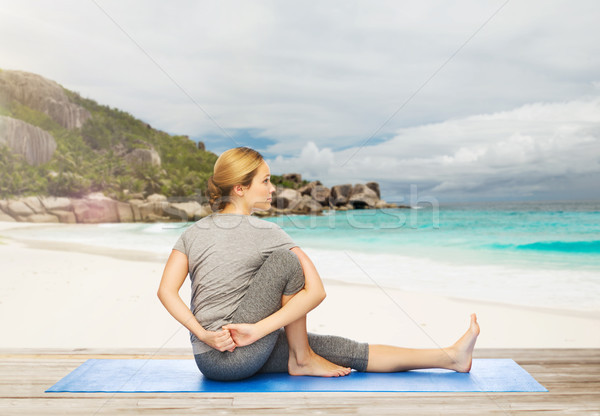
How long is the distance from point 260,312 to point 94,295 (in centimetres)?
540

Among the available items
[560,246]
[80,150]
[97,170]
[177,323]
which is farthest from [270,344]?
[80,150]

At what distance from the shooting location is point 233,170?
208 cm

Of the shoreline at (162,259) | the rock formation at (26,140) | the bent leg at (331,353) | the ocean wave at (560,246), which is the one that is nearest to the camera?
the bent leg at (331,353)

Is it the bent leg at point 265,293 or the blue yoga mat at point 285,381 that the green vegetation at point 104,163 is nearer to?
the blue yoga mat at point 285,381

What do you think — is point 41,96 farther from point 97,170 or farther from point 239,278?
point 239,278

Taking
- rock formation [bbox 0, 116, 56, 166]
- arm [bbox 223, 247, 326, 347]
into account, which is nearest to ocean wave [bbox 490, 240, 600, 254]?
arm [bbox 223, 247, 326, 347]

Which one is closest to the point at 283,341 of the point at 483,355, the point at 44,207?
the point at 483,355

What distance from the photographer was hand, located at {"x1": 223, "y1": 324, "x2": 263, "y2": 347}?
196cm

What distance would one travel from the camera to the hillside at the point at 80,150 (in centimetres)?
3488

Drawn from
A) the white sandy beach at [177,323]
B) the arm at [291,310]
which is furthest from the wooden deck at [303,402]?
the white sandy beach at [177,323]

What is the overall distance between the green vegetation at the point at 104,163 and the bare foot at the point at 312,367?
35147mm

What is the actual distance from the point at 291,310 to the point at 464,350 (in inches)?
38.6

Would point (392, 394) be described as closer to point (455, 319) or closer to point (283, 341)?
point (283, 341)

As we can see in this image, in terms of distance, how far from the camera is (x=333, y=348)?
234 centimetres
